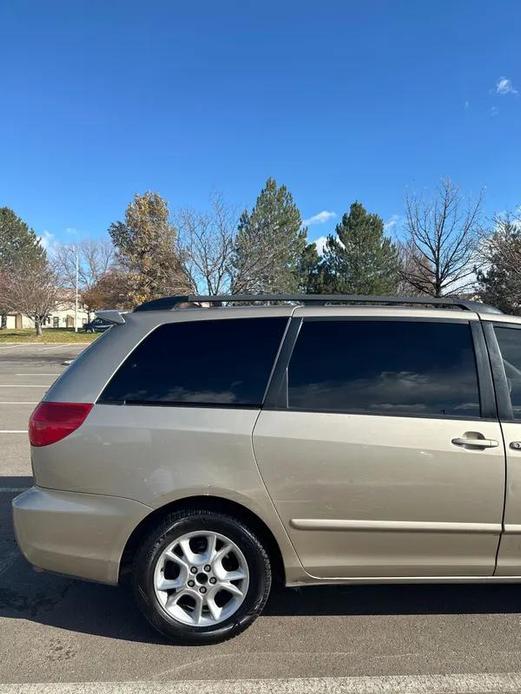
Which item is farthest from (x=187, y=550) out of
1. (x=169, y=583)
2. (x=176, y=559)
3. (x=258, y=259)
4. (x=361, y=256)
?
(x=361, y=256)

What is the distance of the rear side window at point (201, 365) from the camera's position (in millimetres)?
2750

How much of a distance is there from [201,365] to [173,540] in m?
0.90

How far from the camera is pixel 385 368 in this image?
110 inches

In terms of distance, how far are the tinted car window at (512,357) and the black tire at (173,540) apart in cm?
157

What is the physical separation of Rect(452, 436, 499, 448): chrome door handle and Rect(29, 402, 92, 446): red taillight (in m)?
1.89

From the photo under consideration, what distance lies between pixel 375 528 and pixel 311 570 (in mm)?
402

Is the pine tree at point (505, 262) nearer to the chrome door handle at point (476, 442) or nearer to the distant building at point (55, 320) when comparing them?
the chrome door handle at point (476, 442)

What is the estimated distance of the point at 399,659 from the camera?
2.56 metres

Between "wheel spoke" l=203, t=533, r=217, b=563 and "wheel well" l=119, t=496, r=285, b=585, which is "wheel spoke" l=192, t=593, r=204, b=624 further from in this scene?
"wheel well" l=119, t=496, r=285, b=585

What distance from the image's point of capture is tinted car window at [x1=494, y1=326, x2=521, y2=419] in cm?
282

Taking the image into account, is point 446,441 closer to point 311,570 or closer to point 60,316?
point 311,570

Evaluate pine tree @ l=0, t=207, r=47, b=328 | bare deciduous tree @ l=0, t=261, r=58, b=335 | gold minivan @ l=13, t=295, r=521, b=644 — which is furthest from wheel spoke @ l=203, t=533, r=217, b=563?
Result: pine tree @ l=0, t=207, r=47, b=328

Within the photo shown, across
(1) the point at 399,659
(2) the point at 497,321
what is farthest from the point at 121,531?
(2) the point at 497,321

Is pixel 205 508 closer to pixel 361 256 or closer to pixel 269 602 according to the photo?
pixel 269 602
